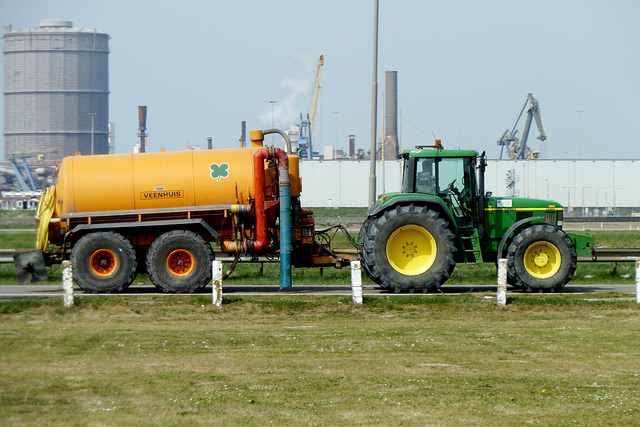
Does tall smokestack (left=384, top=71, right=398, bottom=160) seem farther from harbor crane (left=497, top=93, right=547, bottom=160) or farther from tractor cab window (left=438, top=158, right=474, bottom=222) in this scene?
tractor cab window (left=438, top=158, right=474, bottom=222)

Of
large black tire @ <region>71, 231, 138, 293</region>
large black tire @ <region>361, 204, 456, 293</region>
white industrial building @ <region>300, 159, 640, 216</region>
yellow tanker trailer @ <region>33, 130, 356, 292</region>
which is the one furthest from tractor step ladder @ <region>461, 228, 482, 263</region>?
white industrial building @ <region>300, 159, 640, 216</region>

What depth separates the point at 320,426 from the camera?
800cm

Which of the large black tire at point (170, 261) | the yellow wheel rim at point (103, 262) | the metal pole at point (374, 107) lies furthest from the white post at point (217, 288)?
the metal pole at point (374, 107)

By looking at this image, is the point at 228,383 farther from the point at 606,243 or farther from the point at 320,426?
the point at 606,243

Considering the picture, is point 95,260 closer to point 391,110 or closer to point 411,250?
point 411,250

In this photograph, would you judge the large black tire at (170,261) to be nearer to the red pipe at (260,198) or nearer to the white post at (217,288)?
the red pipe at (260,198)

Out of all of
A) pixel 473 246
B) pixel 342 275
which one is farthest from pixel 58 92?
pixel 473 246

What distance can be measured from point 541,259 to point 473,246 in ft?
4.98

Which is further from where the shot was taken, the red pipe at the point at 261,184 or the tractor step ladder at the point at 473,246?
the red pipe at the point at 261,184

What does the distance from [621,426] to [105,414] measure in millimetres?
5144

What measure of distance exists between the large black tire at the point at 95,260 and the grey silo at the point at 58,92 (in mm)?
161780

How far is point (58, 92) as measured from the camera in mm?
179750

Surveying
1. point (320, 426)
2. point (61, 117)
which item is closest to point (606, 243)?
point (320, 426)

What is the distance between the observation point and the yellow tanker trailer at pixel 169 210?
17.9 meters
